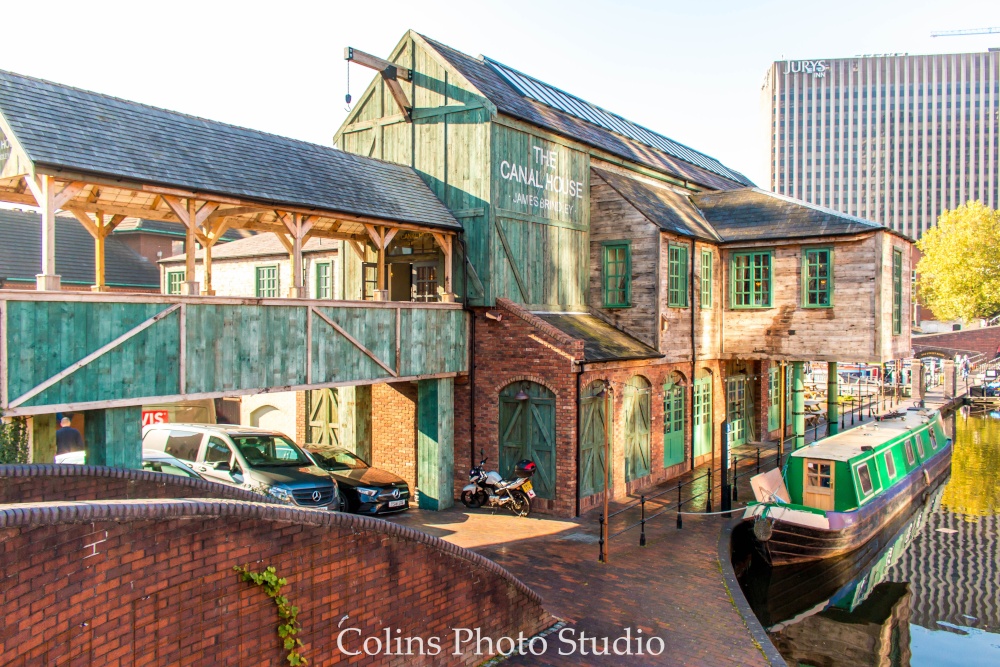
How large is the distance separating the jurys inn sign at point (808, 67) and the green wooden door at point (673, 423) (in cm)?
11864

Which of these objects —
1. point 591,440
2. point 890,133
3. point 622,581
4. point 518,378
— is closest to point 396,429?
point 518,378

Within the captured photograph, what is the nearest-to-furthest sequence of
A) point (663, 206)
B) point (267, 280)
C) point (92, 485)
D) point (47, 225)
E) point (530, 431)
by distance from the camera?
1. point (92, 485)
2. point (47, 225)
3. point (530, 431)
4. point (663, 206)
5. point (267, 280)

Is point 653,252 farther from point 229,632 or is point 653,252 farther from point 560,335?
point 229,632

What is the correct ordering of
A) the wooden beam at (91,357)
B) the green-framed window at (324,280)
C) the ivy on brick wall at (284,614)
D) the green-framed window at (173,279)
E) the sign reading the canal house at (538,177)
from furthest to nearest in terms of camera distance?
the green-framed window at (173,279)
the green-framed window at (324,280)
the sign reading the canal house at (538,177)
the wooden beam at (91,357)
the ivy on brick wall at (284,614)

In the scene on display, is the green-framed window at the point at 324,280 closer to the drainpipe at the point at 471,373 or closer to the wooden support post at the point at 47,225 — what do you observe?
the drainpipe at the point at 471,373

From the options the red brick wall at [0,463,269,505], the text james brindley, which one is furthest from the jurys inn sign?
the red brick wall at [0,463,269,505]

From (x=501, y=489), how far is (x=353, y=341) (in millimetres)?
4484

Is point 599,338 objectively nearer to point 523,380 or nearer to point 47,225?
Result: point 523,380

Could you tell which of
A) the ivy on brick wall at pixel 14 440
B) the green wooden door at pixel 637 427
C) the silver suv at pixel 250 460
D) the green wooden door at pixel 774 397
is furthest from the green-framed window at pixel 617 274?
the ivy on brick wall at pixel 14 440

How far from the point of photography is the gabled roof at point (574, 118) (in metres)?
18.3

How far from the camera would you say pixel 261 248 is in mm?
24219

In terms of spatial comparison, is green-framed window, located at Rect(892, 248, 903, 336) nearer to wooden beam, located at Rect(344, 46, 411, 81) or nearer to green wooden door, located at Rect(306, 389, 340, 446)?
wooden beam, located at Rect(344, 46, 411, 81)

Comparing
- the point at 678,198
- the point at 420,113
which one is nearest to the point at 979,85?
the point at 678,198

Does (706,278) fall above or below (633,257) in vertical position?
below
